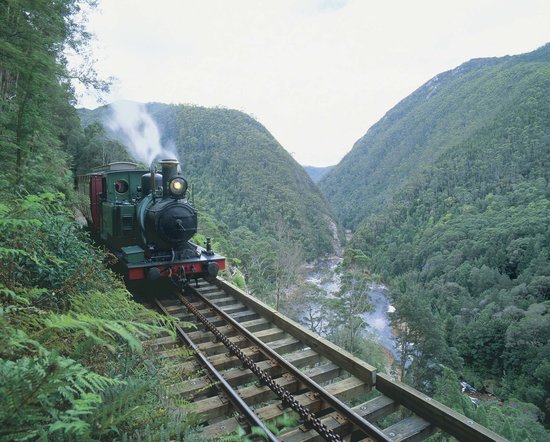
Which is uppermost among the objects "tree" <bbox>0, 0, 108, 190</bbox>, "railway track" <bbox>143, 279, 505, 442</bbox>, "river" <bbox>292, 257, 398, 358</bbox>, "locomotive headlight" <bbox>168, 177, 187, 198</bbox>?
"tree" <bbox>0, 0, 108, 190</bbox>

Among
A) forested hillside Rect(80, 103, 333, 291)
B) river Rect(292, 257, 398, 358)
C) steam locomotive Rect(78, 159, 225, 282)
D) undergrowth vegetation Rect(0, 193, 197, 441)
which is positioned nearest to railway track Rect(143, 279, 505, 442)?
undergrowth vegetation Rect(0, 193, 197, 441)

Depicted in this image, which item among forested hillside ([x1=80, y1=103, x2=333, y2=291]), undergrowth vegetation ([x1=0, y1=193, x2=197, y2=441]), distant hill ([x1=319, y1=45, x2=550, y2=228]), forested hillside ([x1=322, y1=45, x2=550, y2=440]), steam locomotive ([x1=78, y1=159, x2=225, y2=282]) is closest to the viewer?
undergrowth vegetation ([x1=0, y1=193, x2=197, y2=441])

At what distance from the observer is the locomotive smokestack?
25.4ft

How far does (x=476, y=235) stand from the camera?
77.1m

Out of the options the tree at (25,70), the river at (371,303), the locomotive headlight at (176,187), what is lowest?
the river at (371,303)

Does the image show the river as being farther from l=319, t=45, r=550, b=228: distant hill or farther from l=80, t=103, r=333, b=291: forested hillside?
l=319, t=45, r=550, b=228: distant hill

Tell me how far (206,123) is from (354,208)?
76.6 meters

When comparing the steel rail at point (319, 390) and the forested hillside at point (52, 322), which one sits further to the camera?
the steel rail at point (319, 390)

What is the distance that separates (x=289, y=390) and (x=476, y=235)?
84.1 metres

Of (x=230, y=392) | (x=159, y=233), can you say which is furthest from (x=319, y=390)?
(x=159, y=233)

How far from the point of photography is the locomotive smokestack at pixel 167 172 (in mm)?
7746

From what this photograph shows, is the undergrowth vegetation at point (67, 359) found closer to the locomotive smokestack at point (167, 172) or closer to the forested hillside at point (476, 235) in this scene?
the locomotive smokestack at point (167, 172)

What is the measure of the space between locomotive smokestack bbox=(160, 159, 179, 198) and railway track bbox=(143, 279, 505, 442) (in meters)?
2.75

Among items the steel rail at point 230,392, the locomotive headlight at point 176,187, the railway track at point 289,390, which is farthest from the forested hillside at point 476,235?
the locomotive headlight at point 176,187
